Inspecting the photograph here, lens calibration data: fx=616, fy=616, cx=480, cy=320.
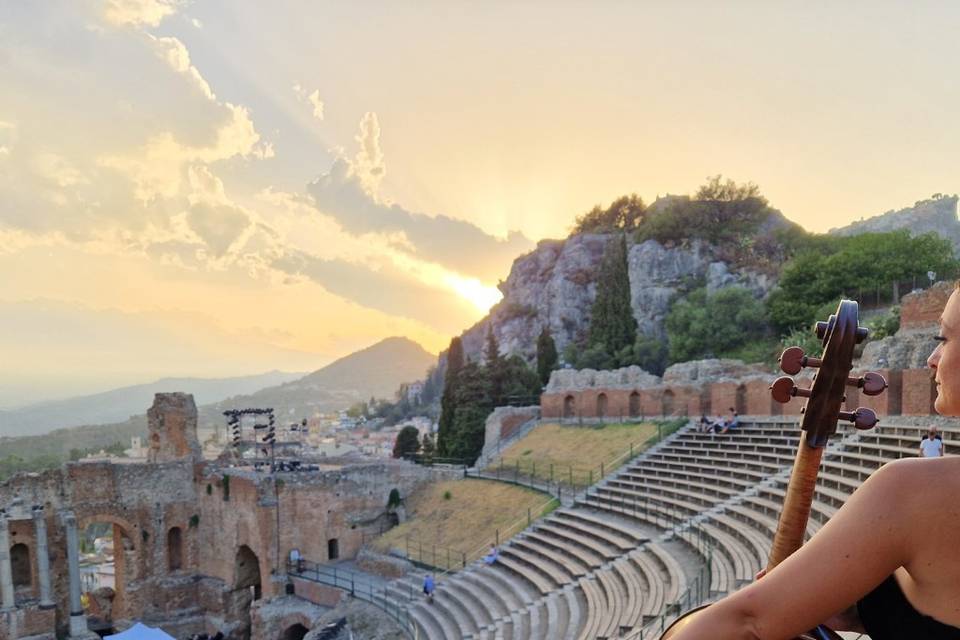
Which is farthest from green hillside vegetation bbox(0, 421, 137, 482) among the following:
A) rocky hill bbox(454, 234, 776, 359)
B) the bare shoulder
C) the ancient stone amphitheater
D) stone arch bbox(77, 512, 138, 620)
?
the bare shoulder

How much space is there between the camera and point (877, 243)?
31.5 m

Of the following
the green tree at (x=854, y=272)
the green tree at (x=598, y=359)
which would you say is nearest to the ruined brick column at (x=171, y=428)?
the green tree at (x=598, y=359)

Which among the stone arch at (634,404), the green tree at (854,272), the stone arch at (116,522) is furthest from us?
the green tree at (854,272)

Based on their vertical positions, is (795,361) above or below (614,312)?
below

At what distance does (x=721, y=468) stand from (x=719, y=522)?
3367 millimetres

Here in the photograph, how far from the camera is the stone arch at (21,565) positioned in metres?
21.2

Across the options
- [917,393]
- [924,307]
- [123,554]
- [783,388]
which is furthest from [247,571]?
[783,388]

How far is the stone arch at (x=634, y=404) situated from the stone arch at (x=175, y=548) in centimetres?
1879

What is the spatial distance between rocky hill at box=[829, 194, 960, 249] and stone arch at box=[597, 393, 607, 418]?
2236 inches

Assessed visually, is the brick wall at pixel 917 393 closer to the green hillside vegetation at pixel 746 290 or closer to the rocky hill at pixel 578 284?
the green hillside vegetation at pixel 746 290

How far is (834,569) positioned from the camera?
1208 millimetres

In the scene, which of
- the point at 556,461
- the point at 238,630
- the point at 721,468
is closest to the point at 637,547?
the point at 721,468

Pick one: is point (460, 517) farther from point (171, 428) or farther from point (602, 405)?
point (171, 428)

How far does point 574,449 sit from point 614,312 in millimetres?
18907
